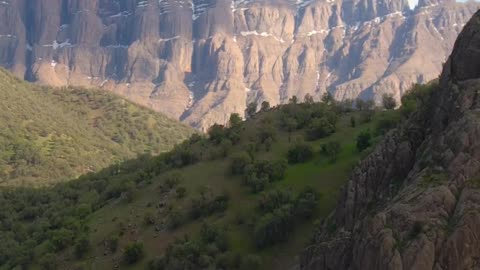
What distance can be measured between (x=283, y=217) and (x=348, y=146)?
17.1 metres

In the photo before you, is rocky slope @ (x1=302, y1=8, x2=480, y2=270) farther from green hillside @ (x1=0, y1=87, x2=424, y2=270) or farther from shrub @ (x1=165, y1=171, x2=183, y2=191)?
shrub @ (x1=165, y1=171, x2=183, y2=191)

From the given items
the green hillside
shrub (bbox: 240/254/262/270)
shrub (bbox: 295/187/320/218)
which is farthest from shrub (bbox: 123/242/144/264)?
shrub (bbox: 295/187/320/218)

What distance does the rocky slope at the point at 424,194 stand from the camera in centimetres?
2444

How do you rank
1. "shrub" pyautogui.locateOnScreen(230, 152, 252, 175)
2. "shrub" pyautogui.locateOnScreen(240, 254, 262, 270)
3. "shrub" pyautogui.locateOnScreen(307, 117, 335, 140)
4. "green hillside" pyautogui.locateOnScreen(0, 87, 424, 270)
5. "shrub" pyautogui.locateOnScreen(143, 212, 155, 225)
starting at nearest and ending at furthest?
1. "shrub" pyautogui.locateOnScreen(240, 254, 262, 270)
2. "green hillside" pyautogui.locateOnScreen(0, 87, 424, 270)
3. "shrub" pyautogui.locateOnScreen(143, 212, 155, 225)
4. "shrub" pyautogui.locateOnScreen(230, 152, 252, 175)
5. "shrub" pyautogui.locateOnScreen(307, 117, 335, 140)

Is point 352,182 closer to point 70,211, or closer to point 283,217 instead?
point 283,217

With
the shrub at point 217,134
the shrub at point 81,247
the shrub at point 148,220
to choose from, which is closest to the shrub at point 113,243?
the shrub at point 81,247

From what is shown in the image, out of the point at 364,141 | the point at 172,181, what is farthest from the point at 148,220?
the point at 364,141

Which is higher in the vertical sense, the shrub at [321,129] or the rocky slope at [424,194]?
the rocky slope at [424,194]

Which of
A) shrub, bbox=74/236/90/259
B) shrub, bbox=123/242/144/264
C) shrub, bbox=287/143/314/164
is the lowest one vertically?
shrub, bbox=74/236/90/259

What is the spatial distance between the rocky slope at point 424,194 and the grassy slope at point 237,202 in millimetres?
16208

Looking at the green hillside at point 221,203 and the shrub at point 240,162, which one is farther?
the shrub at point 240,162

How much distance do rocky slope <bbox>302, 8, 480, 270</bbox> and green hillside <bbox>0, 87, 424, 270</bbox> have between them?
1701 centimetres

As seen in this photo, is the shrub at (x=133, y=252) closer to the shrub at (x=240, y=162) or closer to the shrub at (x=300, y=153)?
the shrub at (x=240, y=162)

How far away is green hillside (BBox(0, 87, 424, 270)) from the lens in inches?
2087
